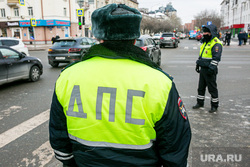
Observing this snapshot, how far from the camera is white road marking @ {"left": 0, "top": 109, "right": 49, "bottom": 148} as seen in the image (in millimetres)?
3927

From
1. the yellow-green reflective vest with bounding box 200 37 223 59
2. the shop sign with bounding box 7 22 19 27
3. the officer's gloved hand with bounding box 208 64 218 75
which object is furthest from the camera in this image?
the shop sign with bounding box 7 22 19 27

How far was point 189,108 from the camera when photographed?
5465mm

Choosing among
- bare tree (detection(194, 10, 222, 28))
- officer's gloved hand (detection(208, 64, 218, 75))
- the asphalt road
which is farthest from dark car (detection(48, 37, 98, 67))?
bare tree (detection(194, 10, 222, 28))

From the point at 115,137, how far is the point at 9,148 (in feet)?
9.65

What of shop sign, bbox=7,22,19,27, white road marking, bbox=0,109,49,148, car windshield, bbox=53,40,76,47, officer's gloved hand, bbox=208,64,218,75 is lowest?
white road marking, bbox=0,109,49,148

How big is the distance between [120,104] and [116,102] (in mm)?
26

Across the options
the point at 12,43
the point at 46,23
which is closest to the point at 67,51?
the point at 12,43

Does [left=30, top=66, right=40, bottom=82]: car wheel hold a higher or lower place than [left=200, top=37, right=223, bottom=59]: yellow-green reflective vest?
lower

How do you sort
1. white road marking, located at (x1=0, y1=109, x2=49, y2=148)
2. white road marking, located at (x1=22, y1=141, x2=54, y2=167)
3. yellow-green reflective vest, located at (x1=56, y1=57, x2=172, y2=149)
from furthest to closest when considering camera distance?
white road marking, located at (x1=0, y1=109, x2=49, y2=148), white road marking, located at (x1=22, y1=141, x2=54, y2=167), yellow-green reflective vest, located at (x1=56, y1=57, x2=172, y2=149)

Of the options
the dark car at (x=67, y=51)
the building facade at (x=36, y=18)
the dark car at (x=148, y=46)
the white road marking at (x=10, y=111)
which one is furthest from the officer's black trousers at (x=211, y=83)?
the building facade at (x=36, y=18)

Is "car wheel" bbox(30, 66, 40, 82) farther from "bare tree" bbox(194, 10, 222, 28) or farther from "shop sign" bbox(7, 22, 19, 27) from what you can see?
"bare tree" bbox(194, 10, 222, 28)

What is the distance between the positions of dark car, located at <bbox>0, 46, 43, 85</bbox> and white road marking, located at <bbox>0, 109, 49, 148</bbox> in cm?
341

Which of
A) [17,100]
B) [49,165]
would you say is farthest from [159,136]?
[17,100]

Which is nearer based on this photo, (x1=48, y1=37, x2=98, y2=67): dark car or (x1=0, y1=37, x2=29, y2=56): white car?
(x1=48, y1=37, x2=98, y2=67): dark car
